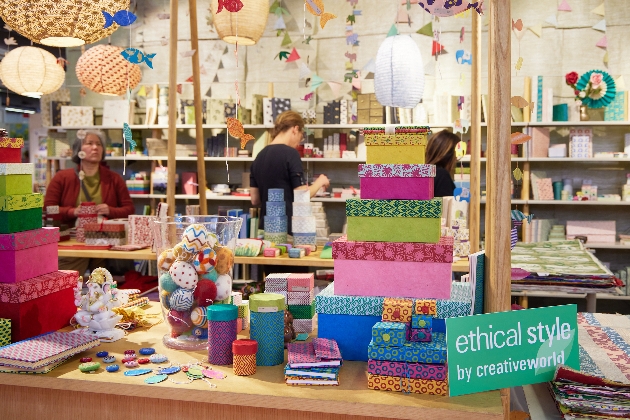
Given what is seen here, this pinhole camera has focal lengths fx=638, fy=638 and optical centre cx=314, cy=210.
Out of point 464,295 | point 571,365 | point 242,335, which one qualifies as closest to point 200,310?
point 242,335

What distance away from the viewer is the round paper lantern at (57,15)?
9.18 feet

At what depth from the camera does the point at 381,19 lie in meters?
6.75

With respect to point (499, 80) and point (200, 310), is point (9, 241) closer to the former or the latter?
point (200, 310)

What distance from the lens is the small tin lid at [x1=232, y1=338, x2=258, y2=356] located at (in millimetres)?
1668

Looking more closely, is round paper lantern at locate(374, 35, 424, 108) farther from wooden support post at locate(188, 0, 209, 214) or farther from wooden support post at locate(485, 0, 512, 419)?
wooden support post at locate(485, 0, 512, 419)

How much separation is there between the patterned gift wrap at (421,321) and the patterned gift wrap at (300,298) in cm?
46

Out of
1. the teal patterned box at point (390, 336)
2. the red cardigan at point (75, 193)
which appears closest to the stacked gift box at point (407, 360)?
the teal patterned box at point (390, 336)

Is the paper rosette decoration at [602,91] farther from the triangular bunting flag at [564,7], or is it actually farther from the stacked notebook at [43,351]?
the stacked notebook at [43,351]

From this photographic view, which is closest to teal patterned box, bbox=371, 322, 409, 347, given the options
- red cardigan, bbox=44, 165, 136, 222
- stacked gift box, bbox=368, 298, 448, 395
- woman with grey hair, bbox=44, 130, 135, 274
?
stacked gift box, bbox=368, 298, 448, 395

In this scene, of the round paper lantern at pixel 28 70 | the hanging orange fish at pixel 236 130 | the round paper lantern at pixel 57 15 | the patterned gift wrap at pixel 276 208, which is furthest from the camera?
the round paper lantern at pixel 28 70

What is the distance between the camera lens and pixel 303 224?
3996mm

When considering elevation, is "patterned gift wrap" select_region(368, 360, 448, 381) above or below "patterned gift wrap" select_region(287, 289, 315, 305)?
below

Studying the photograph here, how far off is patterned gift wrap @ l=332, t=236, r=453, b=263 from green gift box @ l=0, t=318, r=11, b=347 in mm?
996

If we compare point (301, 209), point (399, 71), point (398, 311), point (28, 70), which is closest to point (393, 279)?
point (398, 311)
